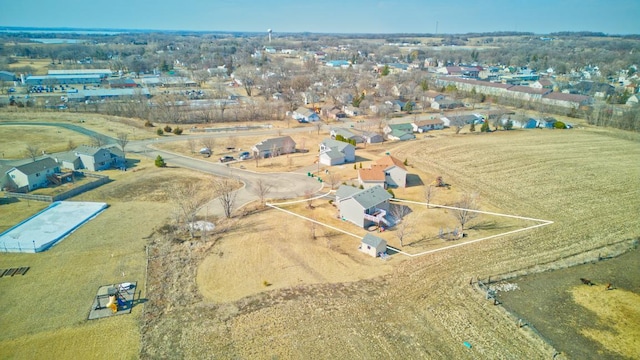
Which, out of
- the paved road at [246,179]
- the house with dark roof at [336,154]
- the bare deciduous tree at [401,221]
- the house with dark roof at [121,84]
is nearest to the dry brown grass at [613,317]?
the bare deciduous tree at [401,221]

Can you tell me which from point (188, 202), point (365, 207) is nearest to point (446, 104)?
point (365, 207)

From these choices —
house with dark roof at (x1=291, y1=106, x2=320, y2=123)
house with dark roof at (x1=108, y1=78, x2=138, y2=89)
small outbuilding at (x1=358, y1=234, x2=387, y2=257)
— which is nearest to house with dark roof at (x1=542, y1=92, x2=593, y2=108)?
house with dark roof at (x1=291, y1=106, x2=320, y2=123)

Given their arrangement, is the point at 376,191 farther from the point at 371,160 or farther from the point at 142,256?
the point at 142,256

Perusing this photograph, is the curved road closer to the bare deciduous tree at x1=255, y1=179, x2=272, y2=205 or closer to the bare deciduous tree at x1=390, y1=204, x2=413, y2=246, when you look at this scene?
the bare deciduous tree at x1=255, y1=179, x2=272, y2=205

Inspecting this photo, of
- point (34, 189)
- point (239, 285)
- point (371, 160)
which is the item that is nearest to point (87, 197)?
point (34, 189)

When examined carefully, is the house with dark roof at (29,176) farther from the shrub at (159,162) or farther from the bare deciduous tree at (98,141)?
the bare deciduous tree at (98,141)

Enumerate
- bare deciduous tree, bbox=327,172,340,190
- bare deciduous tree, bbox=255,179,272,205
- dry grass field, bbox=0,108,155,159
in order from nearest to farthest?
1. bare deciduous tree, bbox=255,179,272,205
2. bare deciduous tree, bbox=327,172,340,190
3. dry grass field, bbox=0,108,155,159
